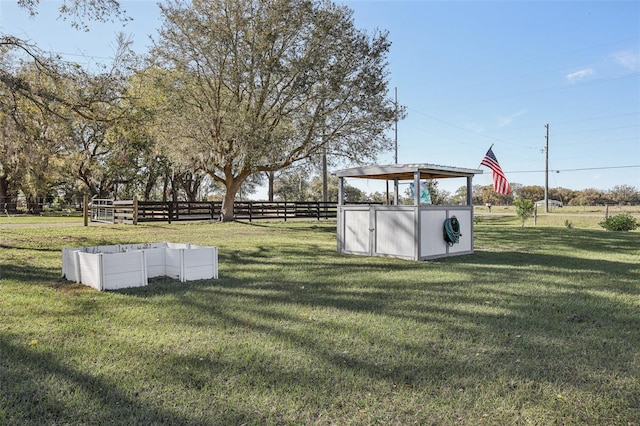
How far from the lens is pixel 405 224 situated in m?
8.98

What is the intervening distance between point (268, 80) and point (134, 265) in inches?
525

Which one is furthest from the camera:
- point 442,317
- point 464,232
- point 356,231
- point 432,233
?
point 464,232

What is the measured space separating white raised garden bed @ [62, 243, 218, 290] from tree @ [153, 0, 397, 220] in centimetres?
1083

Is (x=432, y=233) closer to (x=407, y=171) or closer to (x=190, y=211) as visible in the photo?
(x=407, y=171)

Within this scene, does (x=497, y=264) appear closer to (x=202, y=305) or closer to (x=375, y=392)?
(x=202, y=305)

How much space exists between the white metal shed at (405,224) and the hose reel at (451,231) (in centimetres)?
8

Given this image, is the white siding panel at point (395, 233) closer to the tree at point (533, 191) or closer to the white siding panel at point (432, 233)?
the white siding panel at point (432, 233)

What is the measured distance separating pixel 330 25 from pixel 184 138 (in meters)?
7.17

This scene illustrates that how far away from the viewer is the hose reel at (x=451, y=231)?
9.29m

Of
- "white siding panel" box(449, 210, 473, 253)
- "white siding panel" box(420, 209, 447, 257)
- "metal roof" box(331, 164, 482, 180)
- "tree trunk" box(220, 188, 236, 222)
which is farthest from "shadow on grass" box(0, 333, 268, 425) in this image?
"tree trunk" box(220, 188, 236, 222)

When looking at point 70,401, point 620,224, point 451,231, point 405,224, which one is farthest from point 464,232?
point 620,224

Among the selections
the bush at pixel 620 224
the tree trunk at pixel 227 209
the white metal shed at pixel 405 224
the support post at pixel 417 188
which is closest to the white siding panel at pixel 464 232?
the white metal shed at pixel 405 224

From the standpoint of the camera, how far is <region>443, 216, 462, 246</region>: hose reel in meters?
9.29

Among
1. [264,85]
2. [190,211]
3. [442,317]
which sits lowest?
[442,317]
